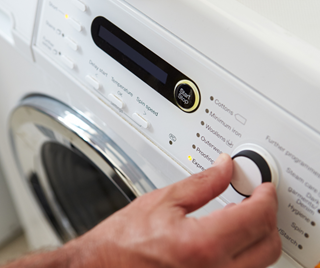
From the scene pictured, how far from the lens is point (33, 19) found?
0.41m

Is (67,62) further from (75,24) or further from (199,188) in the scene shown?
(199,188)

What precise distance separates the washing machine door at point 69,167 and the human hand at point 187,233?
0.48ft

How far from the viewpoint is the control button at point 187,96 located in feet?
0.95

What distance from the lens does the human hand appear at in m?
0.22

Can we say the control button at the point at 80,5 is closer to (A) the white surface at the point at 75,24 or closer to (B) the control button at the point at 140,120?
(A) the white surface at the point at 75,24

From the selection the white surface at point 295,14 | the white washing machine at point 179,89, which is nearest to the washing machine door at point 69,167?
the white washing machine at point 179,89

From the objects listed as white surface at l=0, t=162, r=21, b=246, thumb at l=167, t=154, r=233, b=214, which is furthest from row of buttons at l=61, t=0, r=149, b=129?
white surface at l=0, t=162, r=21, b=246

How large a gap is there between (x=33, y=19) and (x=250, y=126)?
0.32 metres

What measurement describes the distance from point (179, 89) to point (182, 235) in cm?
14

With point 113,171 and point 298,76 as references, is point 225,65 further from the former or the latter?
point 113,171

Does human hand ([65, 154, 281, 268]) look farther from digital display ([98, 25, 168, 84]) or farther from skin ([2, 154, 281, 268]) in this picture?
digital display ([98, 25, 168, 84])

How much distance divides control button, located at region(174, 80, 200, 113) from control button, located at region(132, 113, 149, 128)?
0.17 ft

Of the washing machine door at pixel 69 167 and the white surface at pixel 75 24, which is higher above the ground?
the white surface at pixel 75 24

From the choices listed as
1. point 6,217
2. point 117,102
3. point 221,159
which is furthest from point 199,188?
point 6,217
